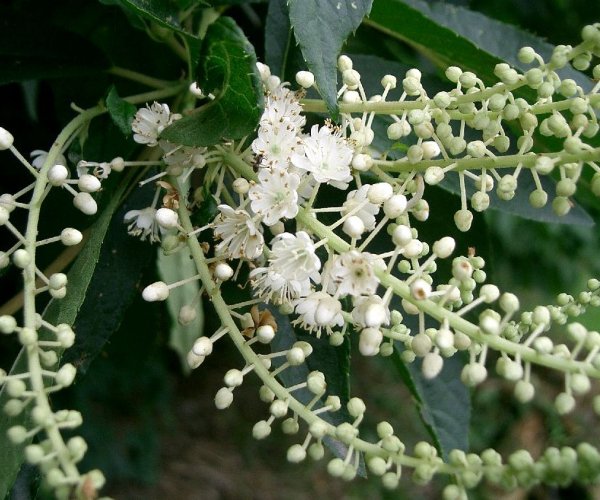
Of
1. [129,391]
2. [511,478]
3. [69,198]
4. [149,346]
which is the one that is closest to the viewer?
[511,478]

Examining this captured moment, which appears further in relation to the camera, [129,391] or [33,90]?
[129,391]

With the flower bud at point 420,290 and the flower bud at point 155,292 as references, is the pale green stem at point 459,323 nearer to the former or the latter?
the flower bud at point 420,290

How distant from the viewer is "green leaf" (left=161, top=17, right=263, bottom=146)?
1.02 metres

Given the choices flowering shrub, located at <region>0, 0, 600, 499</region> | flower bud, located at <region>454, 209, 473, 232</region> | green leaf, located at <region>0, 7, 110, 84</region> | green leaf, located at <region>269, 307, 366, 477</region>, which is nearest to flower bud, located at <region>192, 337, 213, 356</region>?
flowering shrub, located at <region>0, 0, 600, 499</region>

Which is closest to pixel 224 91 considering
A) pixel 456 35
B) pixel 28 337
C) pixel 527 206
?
pixel 28 337

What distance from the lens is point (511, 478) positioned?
86 cm

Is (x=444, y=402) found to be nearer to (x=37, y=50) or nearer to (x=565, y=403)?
(x=565, y=403)

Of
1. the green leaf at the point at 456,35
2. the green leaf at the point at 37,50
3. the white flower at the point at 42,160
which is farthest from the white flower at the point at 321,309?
the green leaf at the point at 37,50

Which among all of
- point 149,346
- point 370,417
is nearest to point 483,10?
point 149,346

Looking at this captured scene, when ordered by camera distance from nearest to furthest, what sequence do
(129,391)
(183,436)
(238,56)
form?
1. (238,56)
2. (129,391)
3. (183,436)

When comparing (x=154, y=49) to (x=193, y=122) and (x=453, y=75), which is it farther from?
(x=453, y=75)

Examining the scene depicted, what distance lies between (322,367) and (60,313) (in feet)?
1.48

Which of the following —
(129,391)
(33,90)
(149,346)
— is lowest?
(129,391)

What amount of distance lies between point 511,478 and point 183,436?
441 cm
